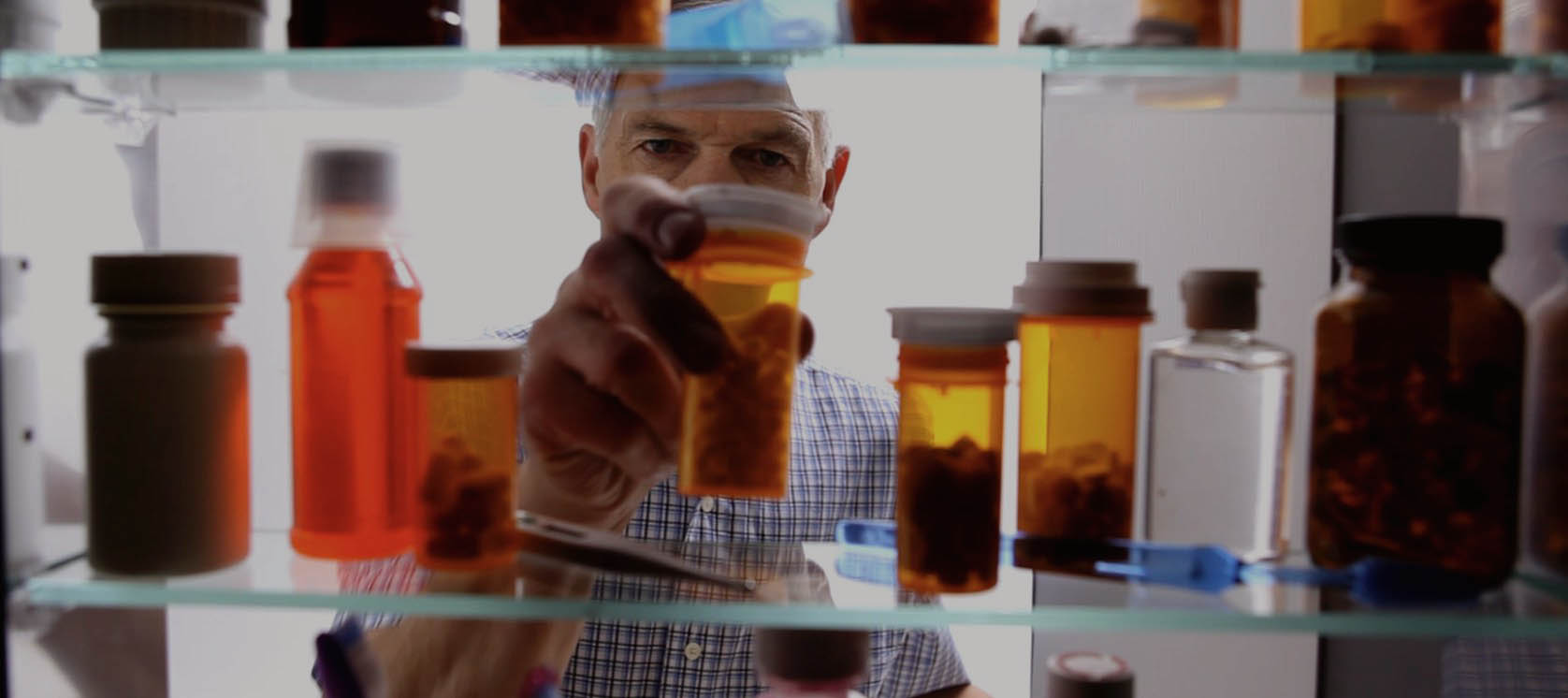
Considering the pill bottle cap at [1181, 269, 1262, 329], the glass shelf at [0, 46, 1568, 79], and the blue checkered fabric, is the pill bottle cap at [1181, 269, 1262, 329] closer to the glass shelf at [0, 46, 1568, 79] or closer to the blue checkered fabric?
the glass shelf at [0, 46, 1568, 79]

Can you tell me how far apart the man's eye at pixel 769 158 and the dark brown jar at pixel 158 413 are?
0.63 meters

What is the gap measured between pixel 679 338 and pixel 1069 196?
3.02ft

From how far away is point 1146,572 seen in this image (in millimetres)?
547

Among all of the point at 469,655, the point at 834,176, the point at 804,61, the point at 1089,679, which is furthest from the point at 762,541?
the point at 804,61

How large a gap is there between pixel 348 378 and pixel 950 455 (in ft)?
1.04

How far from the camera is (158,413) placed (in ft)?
1.68

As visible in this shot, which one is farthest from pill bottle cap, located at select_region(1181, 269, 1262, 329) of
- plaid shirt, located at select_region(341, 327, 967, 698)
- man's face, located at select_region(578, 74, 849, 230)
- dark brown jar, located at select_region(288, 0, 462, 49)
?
plaid shirt, located at select_region(341, 327, 967, 698)

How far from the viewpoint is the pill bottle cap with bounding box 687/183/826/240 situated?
0.52 metres

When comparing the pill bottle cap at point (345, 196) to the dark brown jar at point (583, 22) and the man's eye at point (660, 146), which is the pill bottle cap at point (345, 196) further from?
the man's eye at point (660, 146)

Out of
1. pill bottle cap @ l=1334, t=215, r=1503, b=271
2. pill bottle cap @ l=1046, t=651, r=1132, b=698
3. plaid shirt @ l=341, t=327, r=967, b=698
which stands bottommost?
plaid shirt @ l=341, t=327, r=967, b=698

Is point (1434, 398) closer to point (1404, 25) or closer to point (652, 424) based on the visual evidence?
point (1404, 25)

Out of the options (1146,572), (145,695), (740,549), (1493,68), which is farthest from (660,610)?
(1493,68)

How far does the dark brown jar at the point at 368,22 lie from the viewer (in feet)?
1.73

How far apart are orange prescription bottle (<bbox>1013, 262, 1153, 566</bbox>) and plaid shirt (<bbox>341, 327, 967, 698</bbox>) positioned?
0.57 meters
